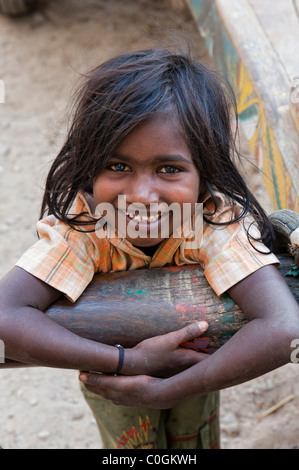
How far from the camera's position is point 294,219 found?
151 centimetres

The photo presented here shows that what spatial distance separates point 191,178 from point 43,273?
420 mm

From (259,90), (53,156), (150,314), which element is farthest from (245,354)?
(53,156)

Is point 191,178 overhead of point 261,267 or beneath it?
overhead

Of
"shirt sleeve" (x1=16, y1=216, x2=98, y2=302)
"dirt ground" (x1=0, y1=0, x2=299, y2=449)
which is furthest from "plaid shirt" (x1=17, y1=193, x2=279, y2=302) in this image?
"dirt ground" (x1=0, y1=0, x2=299, y2=449)

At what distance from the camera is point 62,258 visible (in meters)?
1.47

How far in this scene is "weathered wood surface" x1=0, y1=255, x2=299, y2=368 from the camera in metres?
1.42

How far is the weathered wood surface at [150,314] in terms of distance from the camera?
4.66 feet

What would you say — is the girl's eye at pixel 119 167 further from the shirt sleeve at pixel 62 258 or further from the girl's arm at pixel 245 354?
the girl's arm at pixel 245 354

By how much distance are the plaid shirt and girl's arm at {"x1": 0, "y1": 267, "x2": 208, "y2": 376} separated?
5cm

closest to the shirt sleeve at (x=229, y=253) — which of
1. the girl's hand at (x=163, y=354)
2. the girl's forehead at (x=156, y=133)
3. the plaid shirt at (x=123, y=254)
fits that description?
the plaid shirt at (x=123, y=254)

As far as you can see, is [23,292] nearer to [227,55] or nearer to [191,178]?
[191,178]

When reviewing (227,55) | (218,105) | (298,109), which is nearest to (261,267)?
(218,105)

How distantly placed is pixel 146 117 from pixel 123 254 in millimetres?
392
